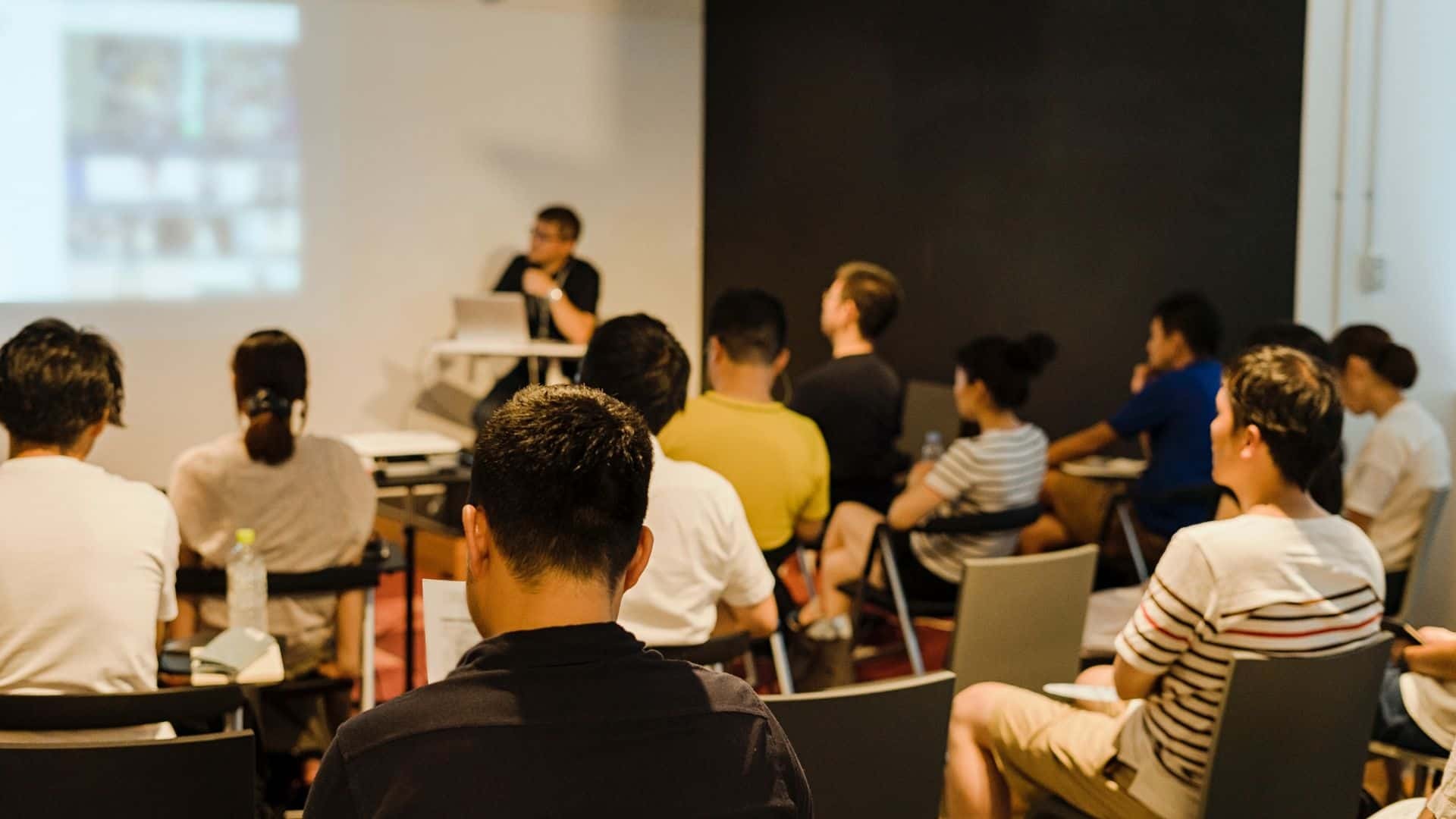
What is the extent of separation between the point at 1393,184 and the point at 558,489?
4132 millimetres

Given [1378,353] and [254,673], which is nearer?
[254,673]

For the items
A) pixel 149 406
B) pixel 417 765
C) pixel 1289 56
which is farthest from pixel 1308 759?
pixel 149 406

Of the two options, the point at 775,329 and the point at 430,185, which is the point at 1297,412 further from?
the point at 430,185

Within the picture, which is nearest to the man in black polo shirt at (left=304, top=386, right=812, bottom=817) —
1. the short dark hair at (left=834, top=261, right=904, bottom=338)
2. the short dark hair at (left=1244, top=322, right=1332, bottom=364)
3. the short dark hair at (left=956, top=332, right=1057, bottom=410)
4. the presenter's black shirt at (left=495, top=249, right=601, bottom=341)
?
the short dark hair at (left=1244, top=322, right=1332, bottom=364)

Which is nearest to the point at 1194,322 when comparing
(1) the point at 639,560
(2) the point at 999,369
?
(2) the point at 999,369

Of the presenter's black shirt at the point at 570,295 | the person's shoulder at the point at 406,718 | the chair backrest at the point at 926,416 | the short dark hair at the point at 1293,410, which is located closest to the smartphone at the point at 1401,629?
the short dark hair at the point at 1293,410

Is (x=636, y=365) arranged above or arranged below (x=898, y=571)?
above

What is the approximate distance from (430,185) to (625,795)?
6.28 metres

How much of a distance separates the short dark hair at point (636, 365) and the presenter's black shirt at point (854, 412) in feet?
5.64

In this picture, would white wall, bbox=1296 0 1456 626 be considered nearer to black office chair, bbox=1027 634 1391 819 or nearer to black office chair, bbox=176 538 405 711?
black office chair, bbox=1027 634 1391 819

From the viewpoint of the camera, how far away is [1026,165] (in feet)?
19.7

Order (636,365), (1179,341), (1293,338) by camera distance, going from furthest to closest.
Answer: (1179,341)
(1293,338)
(636,365)

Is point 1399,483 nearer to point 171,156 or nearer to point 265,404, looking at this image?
point 265,404

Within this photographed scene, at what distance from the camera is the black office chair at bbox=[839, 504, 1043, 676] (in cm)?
389
